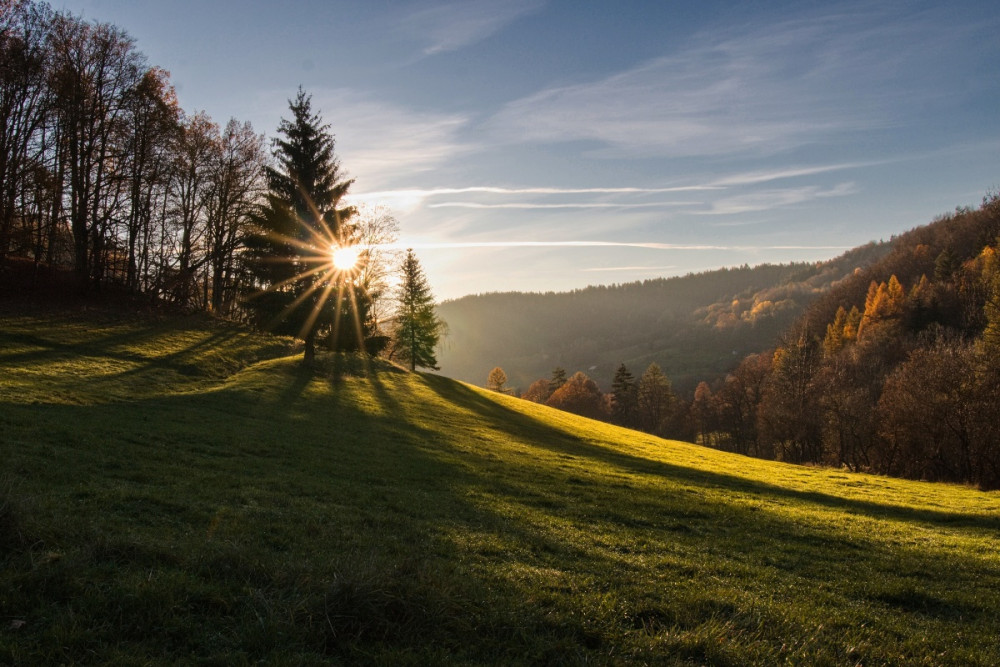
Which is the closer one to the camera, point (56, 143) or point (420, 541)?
point (420, 541)

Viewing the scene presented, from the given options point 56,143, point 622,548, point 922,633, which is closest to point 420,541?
point 622,548

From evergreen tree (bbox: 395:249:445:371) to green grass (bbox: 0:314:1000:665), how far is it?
3389 centimetres

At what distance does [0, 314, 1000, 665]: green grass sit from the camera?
16.8ft

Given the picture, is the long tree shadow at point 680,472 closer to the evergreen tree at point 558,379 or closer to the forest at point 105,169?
the forest at point 105,169

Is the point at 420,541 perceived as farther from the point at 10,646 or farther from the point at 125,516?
the point at 10,646

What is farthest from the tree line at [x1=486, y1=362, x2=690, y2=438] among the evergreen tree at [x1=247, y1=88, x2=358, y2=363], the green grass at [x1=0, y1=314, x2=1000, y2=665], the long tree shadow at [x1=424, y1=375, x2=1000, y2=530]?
the green grass at [x1=0, y1=314, x2=1000, y2=665]

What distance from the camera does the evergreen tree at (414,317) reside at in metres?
Answer: 56.0

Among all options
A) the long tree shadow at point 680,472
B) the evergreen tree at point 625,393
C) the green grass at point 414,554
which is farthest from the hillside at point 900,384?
the green grass at point 414,554

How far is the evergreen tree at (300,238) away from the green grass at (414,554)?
13233mm

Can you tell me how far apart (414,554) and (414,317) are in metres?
48.9

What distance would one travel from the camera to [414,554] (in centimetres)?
811

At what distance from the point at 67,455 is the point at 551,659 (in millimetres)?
12145

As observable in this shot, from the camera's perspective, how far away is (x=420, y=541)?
9.05 meters

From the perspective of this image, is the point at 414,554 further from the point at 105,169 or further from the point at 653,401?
the point at 653,401
